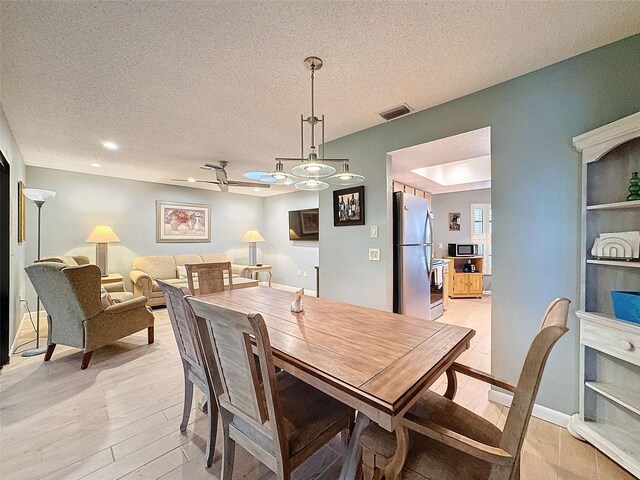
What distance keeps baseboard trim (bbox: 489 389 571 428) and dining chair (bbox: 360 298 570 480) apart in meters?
1.19

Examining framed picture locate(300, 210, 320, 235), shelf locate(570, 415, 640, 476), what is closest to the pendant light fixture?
shelf locate(570, 415, 640, 476)

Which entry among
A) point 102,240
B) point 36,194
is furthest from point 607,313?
point 102,240

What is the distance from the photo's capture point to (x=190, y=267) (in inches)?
107

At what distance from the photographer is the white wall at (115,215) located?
14.6ft

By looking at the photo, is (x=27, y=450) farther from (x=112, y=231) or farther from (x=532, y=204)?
(x=112, y=231)

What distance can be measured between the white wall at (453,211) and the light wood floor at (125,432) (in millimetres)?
4052

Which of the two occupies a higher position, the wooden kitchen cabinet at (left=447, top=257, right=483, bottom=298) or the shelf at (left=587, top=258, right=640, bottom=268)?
the shelf at (left=587, top=258, right=640, bottom=268)

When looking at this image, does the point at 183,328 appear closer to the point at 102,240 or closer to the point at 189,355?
the point at 189,355

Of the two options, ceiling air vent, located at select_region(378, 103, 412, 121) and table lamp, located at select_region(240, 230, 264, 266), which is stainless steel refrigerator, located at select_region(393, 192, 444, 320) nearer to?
ceiling air vent, located at select_region(378, 103, 412, 121)

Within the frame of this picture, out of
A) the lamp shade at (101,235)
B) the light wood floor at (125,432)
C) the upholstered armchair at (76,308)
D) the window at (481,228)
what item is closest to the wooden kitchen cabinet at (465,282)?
the window at (481,228)

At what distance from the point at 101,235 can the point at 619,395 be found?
623 cm

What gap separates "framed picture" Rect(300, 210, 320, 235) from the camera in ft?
19.8

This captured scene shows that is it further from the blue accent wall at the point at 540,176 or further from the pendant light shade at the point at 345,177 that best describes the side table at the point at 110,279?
the blue accent wall at the point at 540,176

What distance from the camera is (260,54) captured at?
1.72 m
